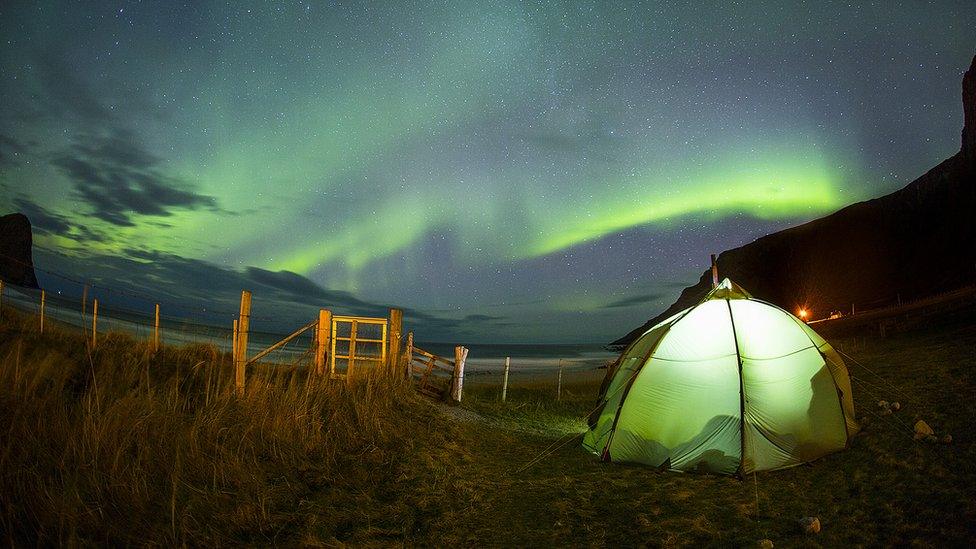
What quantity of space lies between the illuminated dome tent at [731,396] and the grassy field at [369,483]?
11.9 inches

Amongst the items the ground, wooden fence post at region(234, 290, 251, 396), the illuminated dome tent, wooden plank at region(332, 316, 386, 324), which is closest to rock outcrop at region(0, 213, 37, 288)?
wooden plank at region(332, 316, 386, 324)

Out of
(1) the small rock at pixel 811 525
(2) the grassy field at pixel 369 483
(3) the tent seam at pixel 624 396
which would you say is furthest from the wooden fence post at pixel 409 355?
(1) the small rock at pixel 811 525

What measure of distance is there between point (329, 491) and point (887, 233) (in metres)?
81.9

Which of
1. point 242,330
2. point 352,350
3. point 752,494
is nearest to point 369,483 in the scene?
point 242,330

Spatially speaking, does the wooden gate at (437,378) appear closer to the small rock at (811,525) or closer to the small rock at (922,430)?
the small rock at (922,430)

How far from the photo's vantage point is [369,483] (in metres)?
5.62

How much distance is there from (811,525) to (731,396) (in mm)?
2471

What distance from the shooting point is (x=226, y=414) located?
543 cm

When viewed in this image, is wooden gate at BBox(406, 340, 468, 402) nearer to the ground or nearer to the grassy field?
the ground

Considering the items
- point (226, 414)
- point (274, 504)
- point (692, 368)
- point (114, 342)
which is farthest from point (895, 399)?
point (114, 342)

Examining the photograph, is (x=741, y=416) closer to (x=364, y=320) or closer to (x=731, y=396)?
(x=731, y=396)

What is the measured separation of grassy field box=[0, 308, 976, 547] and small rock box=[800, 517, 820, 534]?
0.07 meters

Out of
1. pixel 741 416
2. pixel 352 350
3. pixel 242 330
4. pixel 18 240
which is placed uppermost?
pixel 18 240

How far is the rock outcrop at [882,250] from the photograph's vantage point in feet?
164
